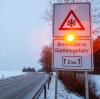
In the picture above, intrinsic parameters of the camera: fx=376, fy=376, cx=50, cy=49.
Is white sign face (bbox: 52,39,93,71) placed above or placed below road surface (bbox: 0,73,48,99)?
above

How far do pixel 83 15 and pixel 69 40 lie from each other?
615 millimetres

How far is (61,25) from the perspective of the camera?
802cm

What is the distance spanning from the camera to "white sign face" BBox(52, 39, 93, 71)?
26.1 ft

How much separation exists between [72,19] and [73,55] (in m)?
0.77

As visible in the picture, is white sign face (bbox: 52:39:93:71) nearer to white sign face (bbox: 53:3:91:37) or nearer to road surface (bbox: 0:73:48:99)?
white sign face (bbox: 53:3:91:37)

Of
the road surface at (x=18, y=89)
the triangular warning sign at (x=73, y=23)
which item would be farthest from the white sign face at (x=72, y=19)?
the road surface at (x=18, y=89)

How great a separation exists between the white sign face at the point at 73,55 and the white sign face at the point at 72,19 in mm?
194

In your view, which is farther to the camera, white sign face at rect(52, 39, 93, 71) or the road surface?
the road surface

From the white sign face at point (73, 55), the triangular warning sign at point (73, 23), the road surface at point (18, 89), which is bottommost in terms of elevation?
the road surface at point (18, 89)

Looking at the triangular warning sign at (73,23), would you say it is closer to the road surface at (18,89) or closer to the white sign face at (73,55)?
the white sign face at (73,55)

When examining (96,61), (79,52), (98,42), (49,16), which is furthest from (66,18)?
(96,61)

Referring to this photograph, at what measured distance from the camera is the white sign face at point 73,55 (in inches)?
313

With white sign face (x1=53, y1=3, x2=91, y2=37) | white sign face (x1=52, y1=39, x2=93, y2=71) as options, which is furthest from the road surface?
white sign face (x1=53, y1=3, x2=91, y2=37)

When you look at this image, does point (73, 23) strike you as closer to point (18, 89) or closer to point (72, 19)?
point (72, 19)
